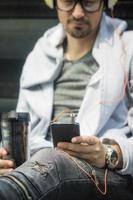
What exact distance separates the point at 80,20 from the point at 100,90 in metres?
0.27

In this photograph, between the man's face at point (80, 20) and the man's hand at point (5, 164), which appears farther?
the man's face at point (80, 20)

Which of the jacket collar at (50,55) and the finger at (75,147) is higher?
the jacket collar at (50,55)

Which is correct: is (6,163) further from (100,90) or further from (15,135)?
(100,90)

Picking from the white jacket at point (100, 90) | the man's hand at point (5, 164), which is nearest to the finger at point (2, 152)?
the man's hand at point (5, 164)

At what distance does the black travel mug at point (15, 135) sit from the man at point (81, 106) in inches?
1.5

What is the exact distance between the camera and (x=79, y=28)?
7.59ft

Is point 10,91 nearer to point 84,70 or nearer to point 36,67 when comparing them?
point 36,67

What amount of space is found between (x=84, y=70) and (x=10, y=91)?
0.64 meters

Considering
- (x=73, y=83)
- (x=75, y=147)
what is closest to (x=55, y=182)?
(x=75, y=147)

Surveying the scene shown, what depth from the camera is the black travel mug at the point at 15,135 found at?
1.91 meters

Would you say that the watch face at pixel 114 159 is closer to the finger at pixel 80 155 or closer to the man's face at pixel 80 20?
the finger at pixel 80 155

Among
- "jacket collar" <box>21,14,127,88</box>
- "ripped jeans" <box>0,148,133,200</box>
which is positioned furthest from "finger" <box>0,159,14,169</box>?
"jacket collar" <box>21,14,127,88</box>

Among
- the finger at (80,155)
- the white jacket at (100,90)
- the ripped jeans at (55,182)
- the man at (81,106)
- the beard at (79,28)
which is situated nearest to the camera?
the ripped jeans at (55,182)

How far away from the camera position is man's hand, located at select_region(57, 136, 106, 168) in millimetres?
1903
